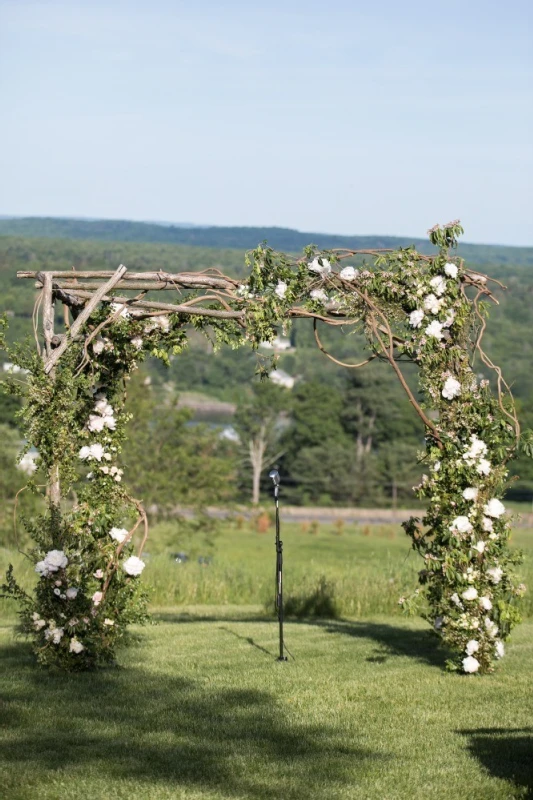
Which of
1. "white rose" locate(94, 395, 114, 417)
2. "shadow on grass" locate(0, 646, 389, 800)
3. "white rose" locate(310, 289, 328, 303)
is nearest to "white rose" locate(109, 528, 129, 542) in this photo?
"white rose" locate(94, 395, 114, 417)

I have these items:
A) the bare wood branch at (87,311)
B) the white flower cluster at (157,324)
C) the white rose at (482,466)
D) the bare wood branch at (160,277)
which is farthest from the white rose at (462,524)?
the bare wood branch at (87,311)

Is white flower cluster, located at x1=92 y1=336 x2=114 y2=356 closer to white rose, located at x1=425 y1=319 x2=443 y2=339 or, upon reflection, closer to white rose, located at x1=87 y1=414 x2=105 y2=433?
white rose, located at x1=87 y1=414 x2=105 y2=433

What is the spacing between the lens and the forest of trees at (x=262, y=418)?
135ft

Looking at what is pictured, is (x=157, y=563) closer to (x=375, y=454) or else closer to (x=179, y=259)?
(x=375, y=454)

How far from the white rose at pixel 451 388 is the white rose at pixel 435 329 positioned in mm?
23

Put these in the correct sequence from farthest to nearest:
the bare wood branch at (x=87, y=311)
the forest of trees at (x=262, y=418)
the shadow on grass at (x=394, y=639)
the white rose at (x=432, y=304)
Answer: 1. the forest of trees at (x=262, y=418)
2. the shadow on grass at (x=394, y=639)
3. the white rose at (x=432, y=304)
4. the bare wood branch at (x=87, y=311)

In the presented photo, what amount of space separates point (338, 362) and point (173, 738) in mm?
3372

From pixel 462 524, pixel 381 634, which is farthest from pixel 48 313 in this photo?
pixel 381 634

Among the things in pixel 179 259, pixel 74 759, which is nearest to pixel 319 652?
pixel 74 759

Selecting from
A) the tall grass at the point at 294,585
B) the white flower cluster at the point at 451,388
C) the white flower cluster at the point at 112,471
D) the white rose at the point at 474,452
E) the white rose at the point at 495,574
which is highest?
the white flower cluster at the point at 451,388

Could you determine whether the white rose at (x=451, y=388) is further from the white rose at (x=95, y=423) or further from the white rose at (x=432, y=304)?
the white rose at (x=95, y=423)

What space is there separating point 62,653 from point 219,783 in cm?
314

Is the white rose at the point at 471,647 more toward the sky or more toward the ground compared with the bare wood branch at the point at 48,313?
more toward the ground

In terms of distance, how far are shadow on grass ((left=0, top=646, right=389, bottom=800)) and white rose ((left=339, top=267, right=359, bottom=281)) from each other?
3.34m
